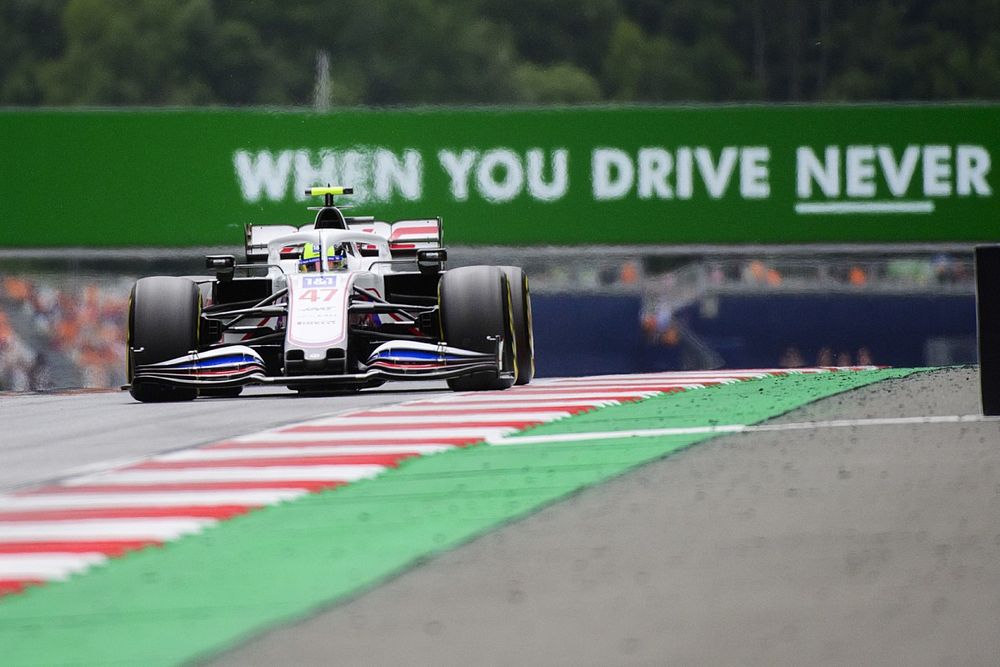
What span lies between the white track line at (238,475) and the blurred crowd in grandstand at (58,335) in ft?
38.2

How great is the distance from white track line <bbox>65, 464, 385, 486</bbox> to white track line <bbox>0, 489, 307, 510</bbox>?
405 millimetres

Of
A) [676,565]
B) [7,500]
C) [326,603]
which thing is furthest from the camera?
[7,500]

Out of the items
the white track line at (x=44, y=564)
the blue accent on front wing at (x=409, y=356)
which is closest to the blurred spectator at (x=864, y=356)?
the blue accent on front wing at (x=409, y=356)

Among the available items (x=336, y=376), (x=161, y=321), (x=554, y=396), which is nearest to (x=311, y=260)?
(x=161, y=321)

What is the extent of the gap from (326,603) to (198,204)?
56.3ft

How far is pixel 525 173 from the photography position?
22.8 metres

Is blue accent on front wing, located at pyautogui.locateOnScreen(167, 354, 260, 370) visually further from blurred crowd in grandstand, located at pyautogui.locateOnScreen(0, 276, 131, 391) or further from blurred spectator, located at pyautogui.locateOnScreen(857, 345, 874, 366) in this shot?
blurred spectator, located at pyautogui.locateOnScreen(857, 345, 874, 366)

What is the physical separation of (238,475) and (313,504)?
1103 mm

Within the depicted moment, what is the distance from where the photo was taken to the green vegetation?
196 feet

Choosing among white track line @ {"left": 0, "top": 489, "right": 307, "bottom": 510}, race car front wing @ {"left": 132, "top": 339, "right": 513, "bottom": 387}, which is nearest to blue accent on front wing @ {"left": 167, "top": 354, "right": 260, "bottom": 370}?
race car front wing @ {"left": 132, "top": 339, "right": 513, "bottom": 387}

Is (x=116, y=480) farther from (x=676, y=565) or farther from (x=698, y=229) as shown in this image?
(x=698, y=229)

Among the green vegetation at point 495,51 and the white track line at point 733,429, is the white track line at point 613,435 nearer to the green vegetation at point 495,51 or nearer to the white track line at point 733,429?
the white track line at point 733,429

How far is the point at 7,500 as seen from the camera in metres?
8.16

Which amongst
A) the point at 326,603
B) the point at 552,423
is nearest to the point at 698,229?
the point at 552,423
